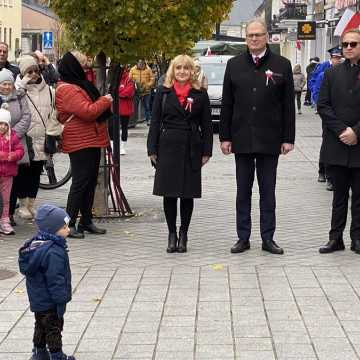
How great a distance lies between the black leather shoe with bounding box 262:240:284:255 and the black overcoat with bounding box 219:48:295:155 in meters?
0.79

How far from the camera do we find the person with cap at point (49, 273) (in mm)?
→ 5598

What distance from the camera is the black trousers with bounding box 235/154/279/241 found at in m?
9.26

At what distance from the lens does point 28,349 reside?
243 inches

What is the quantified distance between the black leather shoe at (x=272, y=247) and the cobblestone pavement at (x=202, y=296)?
79 mm

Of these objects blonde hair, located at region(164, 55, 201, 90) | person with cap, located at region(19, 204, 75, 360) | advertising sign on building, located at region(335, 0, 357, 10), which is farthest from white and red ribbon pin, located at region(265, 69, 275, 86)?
advertising sign on building, located at region(335, 0, 357, 10)

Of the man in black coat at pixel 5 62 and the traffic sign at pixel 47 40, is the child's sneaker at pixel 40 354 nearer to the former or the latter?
the man in black coat at pixel 5 62

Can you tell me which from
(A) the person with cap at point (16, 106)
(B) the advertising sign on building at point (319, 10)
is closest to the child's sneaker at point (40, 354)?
(A) the person with cap at point (16, 106)

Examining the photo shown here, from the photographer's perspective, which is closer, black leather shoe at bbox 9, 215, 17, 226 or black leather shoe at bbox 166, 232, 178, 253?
black leather shoe at bbox 166, 232, 178, 253

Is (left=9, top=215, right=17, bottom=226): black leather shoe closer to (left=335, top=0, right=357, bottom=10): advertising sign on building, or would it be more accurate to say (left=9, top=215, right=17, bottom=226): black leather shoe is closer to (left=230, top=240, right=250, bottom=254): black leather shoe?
(left=230, top=240, right=250, bottom=254): black leather shoe

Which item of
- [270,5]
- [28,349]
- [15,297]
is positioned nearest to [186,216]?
[15,297]

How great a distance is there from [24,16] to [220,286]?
8085 centimetres

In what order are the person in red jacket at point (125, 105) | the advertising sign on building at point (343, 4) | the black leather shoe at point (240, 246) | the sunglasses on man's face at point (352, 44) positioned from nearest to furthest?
the sunglasses on man's face at point (352, 44), the black leather shoe at point (240, 246), the person in red jacket at point (125, 105), the advertising sign on building at point (343, 4)

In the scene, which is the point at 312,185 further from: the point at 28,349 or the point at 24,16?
the point at 24,16

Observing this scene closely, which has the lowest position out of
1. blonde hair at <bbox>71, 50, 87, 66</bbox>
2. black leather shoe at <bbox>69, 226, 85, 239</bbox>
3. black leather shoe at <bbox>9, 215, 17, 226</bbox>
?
black leather shoe at <bbox>69, 226, 85, 239</bbox>
